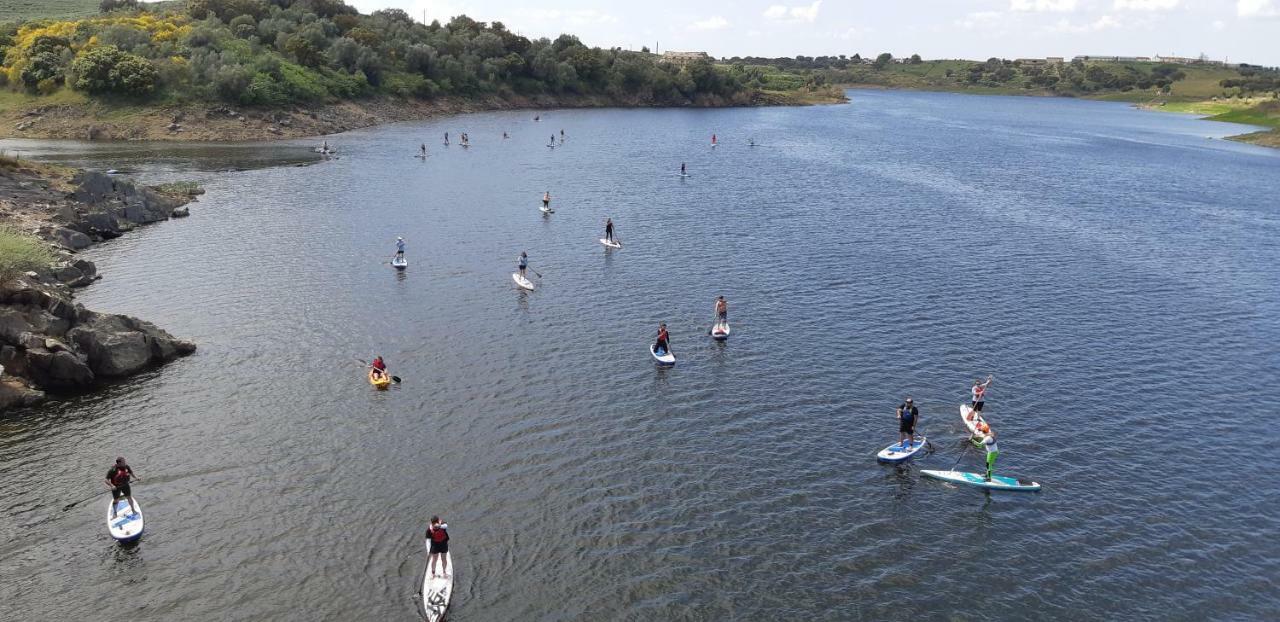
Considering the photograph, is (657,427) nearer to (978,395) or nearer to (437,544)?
(437,544)

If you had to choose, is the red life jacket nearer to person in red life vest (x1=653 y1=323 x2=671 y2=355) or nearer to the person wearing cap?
person in red life vest (x1=653 y1=323 x2=671 y2=355)

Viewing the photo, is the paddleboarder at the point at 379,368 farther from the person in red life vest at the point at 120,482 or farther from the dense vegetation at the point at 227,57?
the dense vegetation at the point at 227,57

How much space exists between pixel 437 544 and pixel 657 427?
46.7ft

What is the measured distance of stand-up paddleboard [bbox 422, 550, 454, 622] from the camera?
2530 centimetres

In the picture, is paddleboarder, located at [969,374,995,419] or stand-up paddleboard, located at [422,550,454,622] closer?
stand-up paddleboard, located at [422,550,454,622]

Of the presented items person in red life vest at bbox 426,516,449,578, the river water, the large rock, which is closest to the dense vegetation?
the river water

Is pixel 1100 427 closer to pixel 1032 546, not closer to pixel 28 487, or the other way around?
pixel 1032 546

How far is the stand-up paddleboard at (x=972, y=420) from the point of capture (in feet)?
127

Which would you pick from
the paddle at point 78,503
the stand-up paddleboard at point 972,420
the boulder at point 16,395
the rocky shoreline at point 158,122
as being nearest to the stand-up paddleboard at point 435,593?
the paddle at point 78,503

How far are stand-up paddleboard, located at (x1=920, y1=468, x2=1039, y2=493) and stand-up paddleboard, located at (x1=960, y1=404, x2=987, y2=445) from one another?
303 centimetres

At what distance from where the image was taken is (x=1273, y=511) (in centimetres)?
3425

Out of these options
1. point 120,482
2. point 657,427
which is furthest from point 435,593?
point 657,427

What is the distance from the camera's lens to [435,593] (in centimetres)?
2597

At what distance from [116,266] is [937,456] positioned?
2316 inches
